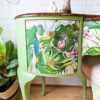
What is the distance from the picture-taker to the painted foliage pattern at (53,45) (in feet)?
3.34

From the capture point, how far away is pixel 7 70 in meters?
1.52

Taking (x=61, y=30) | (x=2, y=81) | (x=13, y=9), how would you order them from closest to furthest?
(x=61, y=30)
(x=2, y=81)
(x=13, y=9)

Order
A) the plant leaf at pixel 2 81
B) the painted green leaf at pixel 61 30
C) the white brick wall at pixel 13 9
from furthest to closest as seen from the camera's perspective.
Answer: the white brick wall at pixel 13 9 → the plant leaf at pixel 2 81 → the painted green leaf at pixel 61 30

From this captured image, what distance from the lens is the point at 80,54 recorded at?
1.08 m

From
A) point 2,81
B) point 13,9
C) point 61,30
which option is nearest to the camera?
point 61,30

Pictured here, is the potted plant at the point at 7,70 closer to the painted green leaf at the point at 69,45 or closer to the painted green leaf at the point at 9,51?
the painted green leaf at the point at 9,51

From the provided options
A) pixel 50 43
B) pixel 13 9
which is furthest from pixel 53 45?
pixel 13 9

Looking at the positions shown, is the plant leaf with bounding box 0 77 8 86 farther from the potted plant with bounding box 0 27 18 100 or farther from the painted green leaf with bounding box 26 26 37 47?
the painted green leaf with bounding box 26 26 37 47

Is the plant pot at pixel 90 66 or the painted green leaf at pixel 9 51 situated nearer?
the plant pot at pixel 90 66

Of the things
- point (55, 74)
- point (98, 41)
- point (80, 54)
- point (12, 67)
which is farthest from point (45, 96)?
point (98, 41)

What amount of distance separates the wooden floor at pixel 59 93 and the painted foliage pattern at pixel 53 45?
1.87ft

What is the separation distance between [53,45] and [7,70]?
0.62 metres

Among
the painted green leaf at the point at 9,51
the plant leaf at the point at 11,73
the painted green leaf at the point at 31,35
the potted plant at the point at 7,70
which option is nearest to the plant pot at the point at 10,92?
the potted plant at the point at 7,70

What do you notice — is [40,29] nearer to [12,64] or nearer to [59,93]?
[12,64]
